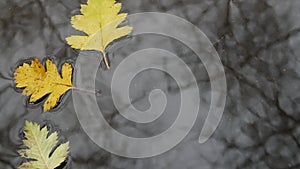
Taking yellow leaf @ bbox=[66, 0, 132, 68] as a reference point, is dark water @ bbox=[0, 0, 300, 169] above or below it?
below

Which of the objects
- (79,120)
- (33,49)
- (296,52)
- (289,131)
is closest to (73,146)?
(79,120)

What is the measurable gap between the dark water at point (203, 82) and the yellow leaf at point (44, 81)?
1.3 inches

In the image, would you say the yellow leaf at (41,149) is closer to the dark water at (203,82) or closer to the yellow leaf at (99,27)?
the dark water at (203,82)

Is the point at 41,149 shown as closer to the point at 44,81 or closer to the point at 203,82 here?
the point at 44,81

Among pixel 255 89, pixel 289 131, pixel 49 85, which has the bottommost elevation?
pixel 289 131

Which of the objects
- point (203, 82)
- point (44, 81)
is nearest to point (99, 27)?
point (44, 81)

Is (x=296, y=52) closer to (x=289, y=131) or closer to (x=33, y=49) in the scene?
(x=289, y=131)

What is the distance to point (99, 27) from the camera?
5.15 feet

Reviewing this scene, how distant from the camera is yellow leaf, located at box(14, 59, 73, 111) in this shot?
1.51 metres

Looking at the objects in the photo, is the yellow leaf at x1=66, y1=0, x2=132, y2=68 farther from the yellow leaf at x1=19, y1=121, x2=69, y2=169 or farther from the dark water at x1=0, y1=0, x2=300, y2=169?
the yellow leaf at x1=19, y1=121, x2=69, y2=169

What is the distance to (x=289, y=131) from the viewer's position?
144cm

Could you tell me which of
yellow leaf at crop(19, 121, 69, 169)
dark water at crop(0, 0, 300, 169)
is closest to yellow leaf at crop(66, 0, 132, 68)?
dark water at crop(0, 0, 300, 169)

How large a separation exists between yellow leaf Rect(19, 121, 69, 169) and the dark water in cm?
3

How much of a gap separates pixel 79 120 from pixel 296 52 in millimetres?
838
